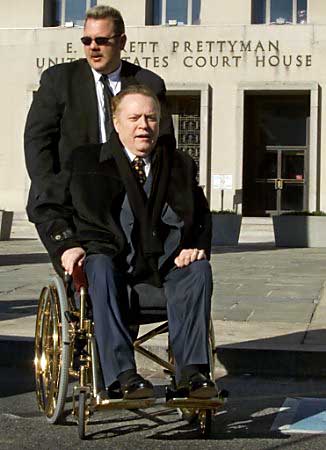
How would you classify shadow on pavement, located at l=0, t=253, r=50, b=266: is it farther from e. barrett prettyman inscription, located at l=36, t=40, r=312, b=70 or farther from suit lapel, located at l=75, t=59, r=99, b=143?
e. barrett prettyman inscription, located at l=36, t=40, r=312, b=70

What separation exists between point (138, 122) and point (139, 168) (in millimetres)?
228

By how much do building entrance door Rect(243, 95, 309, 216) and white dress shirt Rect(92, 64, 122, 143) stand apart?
24461 millimetres

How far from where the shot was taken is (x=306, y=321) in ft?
27.6

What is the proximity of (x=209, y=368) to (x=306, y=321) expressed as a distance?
3.90 m

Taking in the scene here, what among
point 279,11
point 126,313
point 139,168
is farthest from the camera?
point 279,11

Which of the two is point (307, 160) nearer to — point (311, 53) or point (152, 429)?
point (311, 53)

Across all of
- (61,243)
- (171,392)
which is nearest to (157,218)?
(61,243)

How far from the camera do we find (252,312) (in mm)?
9039

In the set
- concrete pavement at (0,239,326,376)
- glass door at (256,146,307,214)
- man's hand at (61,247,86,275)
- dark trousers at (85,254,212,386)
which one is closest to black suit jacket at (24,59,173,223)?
man's hand at (61,247,86,275)

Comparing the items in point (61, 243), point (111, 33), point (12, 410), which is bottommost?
point (12, 410)

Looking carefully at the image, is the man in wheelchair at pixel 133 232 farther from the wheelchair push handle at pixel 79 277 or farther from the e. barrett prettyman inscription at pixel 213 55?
the e. barrett prettyman inscription at pixel 213 55

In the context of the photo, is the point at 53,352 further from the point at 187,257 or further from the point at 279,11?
the point at 279,11

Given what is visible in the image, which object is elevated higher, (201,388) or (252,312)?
(201,388)

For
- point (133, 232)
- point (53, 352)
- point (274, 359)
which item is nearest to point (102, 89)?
point (133, 232)
